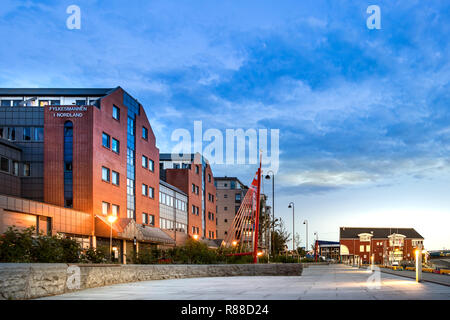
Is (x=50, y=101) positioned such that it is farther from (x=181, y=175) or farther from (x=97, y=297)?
(x=97, y=297)

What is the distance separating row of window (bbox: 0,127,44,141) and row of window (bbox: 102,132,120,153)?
5147 mm

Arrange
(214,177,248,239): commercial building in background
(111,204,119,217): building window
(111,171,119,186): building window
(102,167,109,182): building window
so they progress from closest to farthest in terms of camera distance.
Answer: (102,167,109,182): building window, (111,204,119,217): building window, (111,171,119,186): building window, (214,177,248,239): commercial building in background

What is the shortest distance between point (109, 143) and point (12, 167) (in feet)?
27.6

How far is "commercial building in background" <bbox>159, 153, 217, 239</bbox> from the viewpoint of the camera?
71938 mm

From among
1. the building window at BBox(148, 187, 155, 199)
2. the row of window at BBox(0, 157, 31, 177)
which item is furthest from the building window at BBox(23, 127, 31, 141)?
the building window at BBox(148, 187, 155, 199)

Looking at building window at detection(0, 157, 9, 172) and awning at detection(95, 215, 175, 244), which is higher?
building window at detection(0, 157, 9, 172)

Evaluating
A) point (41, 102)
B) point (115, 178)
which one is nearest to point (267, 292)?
point (115, 178)

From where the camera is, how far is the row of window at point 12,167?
127ft

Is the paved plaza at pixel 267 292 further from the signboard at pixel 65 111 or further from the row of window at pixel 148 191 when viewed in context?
the row of window at pixel 148 191

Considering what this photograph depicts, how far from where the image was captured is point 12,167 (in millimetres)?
40156

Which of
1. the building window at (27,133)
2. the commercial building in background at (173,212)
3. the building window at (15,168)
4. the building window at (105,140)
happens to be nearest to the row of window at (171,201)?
the commercial building in background at (173,212)

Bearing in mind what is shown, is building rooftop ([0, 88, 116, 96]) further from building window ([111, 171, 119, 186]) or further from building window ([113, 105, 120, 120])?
building window ([111, 171, 119, 186])
